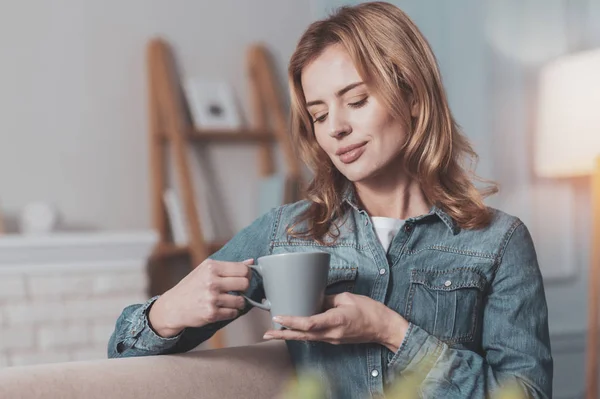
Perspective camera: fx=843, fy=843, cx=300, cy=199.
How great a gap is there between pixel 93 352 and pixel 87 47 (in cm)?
115

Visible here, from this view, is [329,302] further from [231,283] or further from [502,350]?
[502,350]

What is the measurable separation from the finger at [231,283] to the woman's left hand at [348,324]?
6cm

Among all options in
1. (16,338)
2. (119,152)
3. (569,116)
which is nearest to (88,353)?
(16,338)

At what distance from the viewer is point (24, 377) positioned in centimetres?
98

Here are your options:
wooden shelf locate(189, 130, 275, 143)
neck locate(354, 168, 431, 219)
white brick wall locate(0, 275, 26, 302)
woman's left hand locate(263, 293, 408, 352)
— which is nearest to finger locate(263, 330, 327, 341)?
woman's left hand locate(263, 293, 408, 352)

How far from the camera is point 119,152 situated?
3262mm

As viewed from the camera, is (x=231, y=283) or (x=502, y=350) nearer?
(x=231, y=283)

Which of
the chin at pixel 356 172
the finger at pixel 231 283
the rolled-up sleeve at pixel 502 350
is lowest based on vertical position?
the rolled-up sleeve at pixel 502 350

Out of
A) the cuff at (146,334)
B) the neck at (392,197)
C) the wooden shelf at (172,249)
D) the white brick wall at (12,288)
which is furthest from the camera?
the wooden shelf at (172,249)

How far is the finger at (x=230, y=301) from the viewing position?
3.43 ft

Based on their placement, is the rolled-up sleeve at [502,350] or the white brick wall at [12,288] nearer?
the rolled-up sleeve at [502,350]

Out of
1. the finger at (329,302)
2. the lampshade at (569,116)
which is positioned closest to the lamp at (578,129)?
the lampshade at (569,116)

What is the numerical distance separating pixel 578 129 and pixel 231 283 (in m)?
1.98

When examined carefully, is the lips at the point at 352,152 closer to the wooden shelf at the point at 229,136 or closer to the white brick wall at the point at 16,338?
the white brick wall at the point at 16,338
